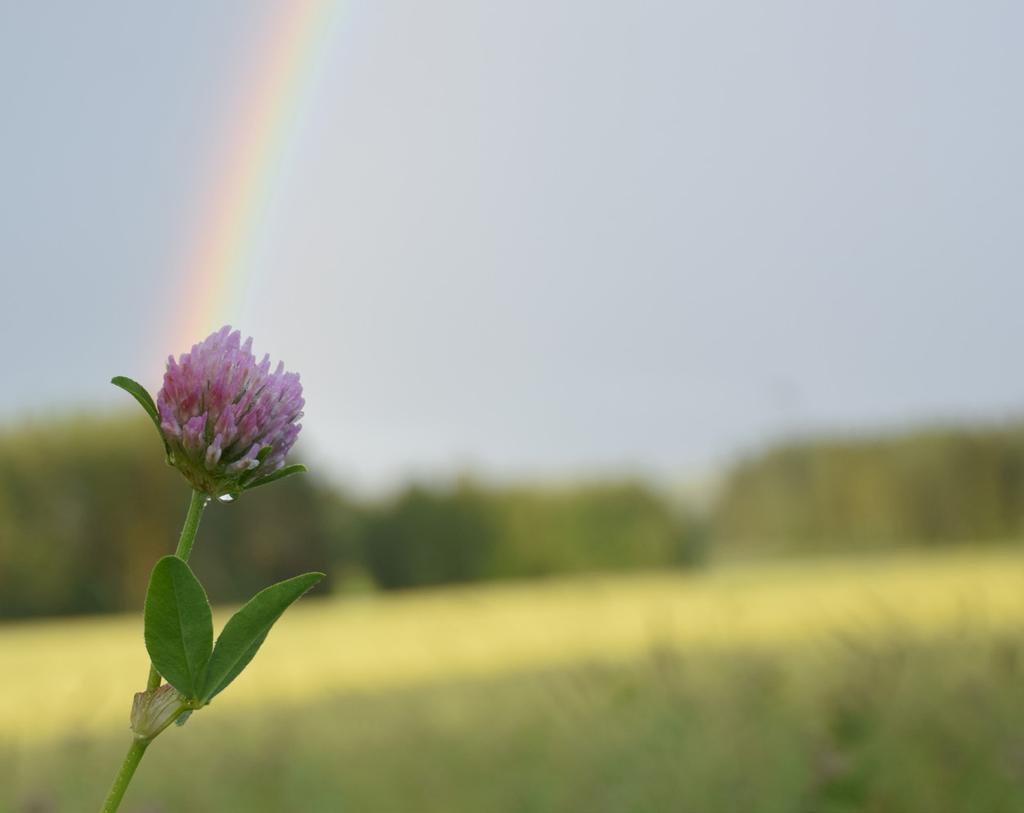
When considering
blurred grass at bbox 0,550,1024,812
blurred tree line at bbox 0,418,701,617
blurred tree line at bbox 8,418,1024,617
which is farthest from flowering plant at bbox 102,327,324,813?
blurred tree line at bbox 8,418,1024,617

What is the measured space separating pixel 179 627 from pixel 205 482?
9 centimetres

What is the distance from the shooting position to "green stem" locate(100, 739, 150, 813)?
1.93ft

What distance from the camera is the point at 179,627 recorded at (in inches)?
25.2

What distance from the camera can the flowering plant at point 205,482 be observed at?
2.06 feet

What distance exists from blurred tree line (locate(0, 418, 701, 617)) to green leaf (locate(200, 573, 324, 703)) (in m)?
14.3

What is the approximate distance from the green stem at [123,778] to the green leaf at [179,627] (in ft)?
0.12

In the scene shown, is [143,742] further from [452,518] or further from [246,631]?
[452,518]

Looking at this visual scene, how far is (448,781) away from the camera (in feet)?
11.4

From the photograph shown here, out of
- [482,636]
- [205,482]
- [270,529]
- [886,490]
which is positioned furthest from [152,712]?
[886,490]

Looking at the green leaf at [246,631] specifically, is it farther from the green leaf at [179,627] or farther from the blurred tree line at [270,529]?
the blurred tree line at [270,529]

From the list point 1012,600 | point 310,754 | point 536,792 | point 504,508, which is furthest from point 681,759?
point 504,508

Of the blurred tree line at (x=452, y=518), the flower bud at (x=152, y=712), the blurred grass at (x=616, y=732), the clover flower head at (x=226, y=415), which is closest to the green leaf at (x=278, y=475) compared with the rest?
the clover flower head at (x=226, y=415)

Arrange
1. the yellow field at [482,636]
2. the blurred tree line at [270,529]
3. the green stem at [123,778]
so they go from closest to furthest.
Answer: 1. the green stem at [123,778]
2. the yellow field at [482,636]
3. the blurred tree line at [270,529]

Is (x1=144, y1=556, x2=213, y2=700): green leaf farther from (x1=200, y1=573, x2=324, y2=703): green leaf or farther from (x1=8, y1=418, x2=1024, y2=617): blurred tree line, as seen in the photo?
(x1=8, y1=418, x2=1024, y2=617): blurred tree line
